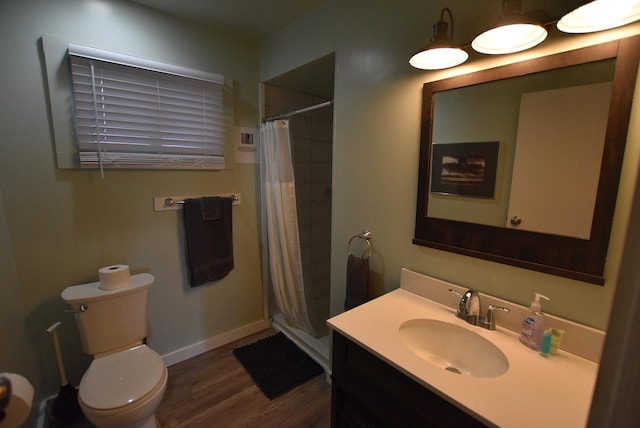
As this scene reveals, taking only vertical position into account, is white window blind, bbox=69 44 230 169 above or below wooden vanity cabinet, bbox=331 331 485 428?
above

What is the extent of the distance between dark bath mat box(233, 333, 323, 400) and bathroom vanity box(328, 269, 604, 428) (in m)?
0.81

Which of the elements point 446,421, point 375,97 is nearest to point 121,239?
point 375,97

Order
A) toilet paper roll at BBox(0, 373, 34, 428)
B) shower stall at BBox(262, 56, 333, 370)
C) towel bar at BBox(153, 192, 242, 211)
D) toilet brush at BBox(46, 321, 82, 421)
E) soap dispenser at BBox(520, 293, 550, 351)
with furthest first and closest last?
1. shower stall at BBox(262, 56, 333, 370)
2. towel bar at BBox(153, 192, 242, 211)
3. toilet brush at BBox(46, 321, 82, 421)
4. soap dispenser at BBox(520, 293, 550, 351)
5. toilet paper roll at BBox(0, 373, 34, 428)

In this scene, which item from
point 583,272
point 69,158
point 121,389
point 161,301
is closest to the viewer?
point 583,272

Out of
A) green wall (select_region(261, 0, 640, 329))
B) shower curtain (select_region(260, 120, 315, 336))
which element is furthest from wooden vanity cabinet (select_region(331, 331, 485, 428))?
shower curtain (select_region(260, 120, 315, 336))

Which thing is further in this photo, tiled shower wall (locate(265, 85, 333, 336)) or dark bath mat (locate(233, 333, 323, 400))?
tiled shower wall (locate(265, 85, 333, 336))

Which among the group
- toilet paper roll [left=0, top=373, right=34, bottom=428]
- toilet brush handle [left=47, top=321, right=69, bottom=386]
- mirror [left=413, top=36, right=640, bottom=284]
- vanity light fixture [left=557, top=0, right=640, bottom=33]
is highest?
vanity light fixture [left=557, top=0, right=640, bottom=33]

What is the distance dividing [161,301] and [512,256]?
7.15 feet

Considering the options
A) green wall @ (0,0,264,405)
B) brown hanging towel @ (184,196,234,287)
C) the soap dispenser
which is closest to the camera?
the soap dispenser

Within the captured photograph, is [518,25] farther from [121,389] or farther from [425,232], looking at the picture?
[121,389]

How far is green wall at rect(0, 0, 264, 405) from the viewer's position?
4.85ft

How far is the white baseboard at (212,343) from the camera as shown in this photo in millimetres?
2152

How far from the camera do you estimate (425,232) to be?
1367 millimetres

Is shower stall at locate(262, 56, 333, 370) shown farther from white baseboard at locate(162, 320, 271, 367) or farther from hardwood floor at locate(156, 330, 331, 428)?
hardwood floor at locate(156, 330, 331, 428)
